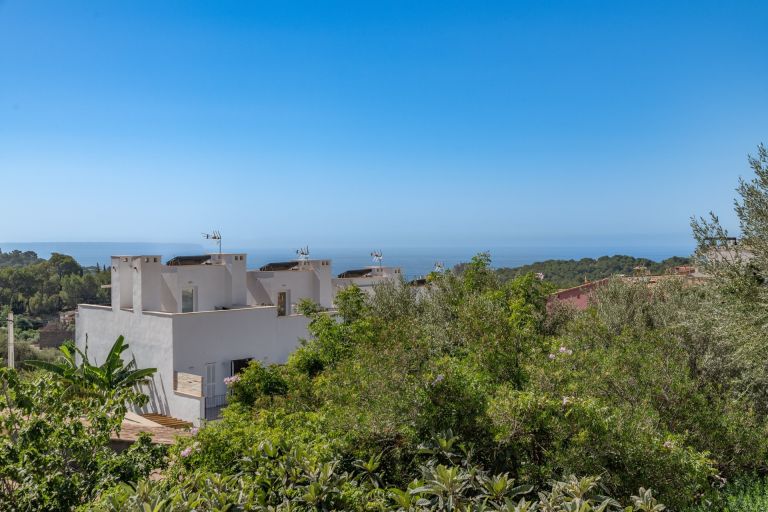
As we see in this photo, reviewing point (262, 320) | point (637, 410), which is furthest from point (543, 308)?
point (262, 320)

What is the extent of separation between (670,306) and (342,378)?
28.3 feet

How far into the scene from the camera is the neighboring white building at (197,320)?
61.7 feet

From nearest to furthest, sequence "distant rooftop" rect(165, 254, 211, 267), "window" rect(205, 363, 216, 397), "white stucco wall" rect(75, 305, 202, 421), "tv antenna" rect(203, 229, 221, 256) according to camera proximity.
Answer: "white stucco wall" rect(75, 305, 202, 421) < "window" rect(205, 363, 216, 397) < "distant rooftop" rect(165, 254, 211, 267) < "tv antenna" rect(203, 229, 221, 256)

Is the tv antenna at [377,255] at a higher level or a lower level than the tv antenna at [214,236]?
lower

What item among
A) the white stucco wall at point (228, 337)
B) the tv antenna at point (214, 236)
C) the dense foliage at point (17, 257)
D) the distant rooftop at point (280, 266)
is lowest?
the white stucco wall at point (228, 337)

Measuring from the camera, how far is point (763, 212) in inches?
331

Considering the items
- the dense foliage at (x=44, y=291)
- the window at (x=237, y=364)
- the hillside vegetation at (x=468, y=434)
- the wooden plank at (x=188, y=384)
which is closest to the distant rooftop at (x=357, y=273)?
the window at (x=237, y=364)

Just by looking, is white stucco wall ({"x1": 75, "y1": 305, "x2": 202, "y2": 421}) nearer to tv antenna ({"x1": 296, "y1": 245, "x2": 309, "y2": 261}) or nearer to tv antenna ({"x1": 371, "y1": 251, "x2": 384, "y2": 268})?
tv antenna ({"x1": 296, "y1": 245, "x2": 309, "y2": 261})

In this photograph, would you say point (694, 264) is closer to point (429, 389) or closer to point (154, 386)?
point (429, 389)

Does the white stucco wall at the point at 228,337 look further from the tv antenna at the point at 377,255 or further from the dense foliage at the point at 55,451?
the dense foliage at the point at 55,451

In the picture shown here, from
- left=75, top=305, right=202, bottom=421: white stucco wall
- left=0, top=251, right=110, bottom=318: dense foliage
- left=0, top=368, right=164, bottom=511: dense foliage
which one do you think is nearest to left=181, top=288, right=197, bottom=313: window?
left=75, top=305, right=202, bottom=421: white stucco wall

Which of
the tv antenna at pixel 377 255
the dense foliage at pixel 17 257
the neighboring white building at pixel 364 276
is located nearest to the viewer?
the neighboring white building at pixel 364 276

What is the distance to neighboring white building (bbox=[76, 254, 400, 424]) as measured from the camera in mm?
18797

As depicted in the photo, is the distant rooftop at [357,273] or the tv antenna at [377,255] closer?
the distant rooftop at [357,273]
